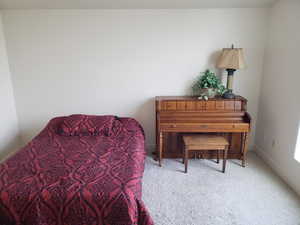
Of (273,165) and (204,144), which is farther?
(273,165)

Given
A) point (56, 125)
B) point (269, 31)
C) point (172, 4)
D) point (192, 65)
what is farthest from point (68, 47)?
point (269, 31)

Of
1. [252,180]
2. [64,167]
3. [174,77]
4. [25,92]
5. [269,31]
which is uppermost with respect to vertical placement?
[269,31]

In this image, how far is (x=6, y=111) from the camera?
3.10 metres

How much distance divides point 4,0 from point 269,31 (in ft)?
11.5

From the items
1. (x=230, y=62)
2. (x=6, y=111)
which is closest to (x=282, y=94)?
(x=230, y=62)

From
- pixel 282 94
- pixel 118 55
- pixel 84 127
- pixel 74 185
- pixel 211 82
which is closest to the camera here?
pixel 74 185

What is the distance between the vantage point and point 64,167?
1.95 meters

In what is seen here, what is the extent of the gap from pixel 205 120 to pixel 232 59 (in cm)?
88

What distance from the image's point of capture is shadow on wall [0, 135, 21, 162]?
9.92 feet

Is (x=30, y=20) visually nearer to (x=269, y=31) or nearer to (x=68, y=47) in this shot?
(x=68, y=47)

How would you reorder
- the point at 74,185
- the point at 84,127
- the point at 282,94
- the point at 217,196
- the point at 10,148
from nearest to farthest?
the point at 74,185
the point at 217,196
the point at 282,94
the point at 84,127
the point at 10,148

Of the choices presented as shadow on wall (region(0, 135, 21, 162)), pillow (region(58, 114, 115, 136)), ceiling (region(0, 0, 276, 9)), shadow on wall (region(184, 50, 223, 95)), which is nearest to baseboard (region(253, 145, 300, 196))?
shadow on wall (region(184, 50, 223, 95))

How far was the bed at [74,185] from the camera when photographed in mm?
1562

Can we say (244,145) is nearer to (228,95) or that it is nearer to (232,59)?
(228,95)
